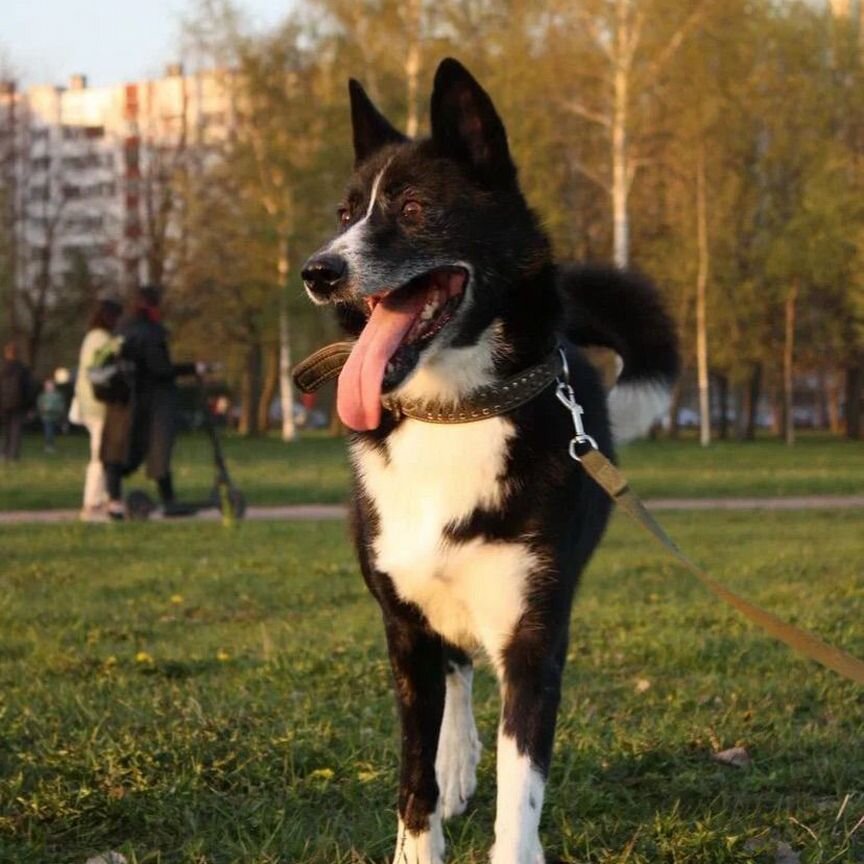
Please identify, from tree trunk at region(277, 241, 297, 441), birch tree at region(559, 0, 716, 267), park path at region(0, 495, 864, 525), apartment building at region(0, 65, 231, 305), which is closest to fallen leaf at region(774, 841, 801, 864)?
park path at region(0, 495, 864, 525)

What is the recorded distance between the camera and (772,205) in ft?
150

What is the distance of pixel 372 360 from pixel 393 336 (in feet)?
0.30

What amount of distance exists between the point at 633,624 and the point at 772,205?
132 ft

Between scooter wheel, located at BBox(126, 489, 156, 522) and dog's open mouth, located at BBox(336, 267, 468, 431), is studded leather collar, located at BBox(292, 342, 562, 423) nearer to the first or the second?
dog's open mouth, located at BBox(336, 267, 468, 431)

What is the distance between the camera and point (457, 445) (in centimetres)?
354

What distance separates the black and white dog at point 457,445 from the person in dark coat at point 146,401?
30.4 ft

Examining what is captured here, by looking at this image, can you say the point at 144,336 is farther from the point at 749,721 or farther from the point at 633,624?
the point at 749,721

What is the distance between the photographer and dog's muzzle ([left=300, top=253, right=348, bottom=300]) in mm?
3375

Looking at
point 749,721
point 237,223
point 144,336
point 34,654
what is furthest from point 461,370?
point 237,223

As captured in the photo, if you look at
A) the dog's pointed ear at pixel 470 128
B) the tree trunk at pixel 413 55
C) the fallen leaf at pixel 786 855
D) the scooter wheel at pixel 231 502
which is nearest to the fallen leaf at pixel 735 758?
the fallen leaf at pixel 786 855

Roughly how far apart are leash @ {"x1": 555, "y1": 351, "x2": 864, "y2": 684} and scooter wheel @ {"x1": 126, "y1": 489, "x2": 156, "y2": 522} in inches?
424

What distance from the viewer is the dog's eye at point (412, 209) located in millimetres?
3566

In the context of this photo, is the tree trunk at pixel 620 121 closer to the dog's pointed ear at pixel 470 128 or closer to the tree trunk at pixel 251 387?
the tree trunk at pixel 251 387

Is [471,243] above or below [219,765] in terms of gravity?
above
